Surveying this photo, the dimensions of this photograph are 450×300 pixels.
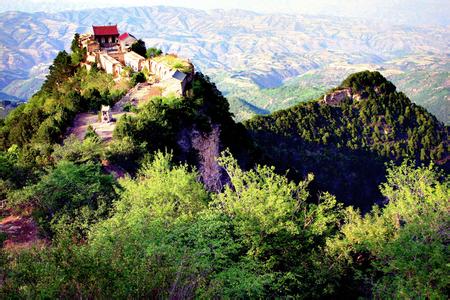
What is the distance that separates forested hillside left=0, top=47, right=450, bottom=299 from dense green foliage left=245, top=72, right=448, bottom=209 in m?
27.4

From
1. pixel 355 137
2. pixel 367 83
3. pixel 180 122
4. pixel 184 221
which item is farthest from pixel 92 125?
pixel 367 83

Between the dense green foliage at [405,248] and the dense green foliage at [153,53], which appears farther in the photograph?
the dense green foliage at [153,53]

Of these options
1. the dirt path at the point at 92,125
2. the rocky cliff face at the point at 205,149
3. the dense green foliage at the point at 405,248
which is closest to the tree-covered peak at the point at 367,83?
the rocky cliff face at the point at 205,149

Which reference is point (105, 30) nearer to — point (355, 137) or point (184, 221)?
point (355, 137)

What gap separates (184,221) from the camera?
21.6 meters

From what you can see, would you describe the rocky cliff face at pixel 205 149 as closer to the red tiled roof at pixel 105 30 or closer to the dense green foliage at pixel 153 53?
the dense green foliage at pixel 153 53

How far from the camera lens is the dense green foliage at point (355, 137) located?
8188cm

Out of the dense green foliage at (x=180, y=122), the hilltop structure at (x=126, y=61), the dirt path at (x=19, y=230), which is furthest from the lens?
the hilltop structure at (x=126, y=61)

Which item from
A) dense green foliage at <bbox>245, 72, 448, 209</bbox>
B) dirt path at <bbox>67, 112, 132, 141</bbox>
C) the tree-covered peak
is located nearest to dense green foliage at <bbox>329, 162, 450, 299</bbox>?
dirt path at <bbox>67, 112, 132, 141</bbox>

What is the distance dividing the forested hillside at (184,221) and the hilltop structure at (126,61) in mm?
2092

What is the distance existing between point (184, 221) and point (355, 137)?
7473 centimetres

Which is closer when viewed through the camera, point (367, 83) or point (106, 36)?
point (106, 36)

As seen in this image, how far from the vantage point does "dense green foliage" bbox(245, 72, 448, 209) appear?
81.9 metres

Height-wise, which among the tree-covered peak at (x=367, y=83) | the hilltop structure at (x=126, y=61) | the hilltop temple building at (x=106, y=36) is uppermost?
the hilltop temple building at (x=106, y=36)
